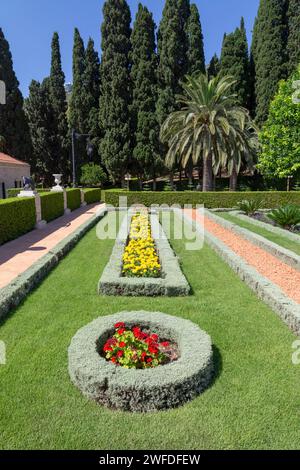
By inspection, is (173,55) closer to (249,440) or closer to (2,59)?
(2,59)

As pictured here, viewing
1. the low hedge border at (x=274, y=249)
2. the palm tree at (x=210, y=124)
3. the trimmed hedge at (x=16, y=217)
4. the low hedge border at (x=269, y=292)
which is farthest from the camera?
the palm tree at (x=210, y=124)

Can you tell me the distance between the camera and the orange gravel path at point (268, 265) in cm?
685

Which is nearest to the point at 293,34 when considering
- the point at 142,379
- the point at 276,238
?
the point at 276,238

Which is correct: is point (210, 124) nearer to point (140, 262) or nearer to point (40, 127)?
point (140, 262)

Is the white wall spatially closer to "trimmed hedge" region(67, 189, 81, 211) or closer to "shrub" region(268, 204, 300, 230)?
"trimmed hedge" region(67, 189, 81, 211)

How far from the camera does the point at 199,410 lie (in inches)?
130

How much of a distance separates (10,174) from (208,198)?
1865 centimetres

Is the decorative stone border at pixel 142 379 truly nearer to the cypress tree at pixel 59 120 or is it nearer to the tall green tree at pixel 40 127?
the tall green tree at pixel 40 127

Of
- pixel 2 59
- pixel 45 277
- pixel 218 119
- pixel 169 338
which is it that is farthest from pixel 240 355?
pixel 2 59

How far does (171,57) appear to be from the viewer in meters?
35.0

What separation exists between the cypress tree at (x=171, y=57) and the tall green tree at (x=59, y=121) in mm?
13100

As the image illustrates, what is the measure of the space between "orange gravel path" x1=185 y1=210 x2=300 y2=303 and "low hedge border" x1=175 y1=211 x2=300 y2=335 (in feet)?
1.44

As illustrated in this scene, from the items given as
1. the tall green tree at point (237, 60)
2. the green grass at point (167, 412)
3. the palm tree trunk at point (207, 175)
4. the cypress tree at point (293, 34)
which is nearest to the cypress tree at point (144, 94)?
the tall green tree at point (237, 60)

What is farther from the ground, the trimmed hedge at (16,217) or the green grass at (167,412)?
the trimmed hedge at (16,217)
